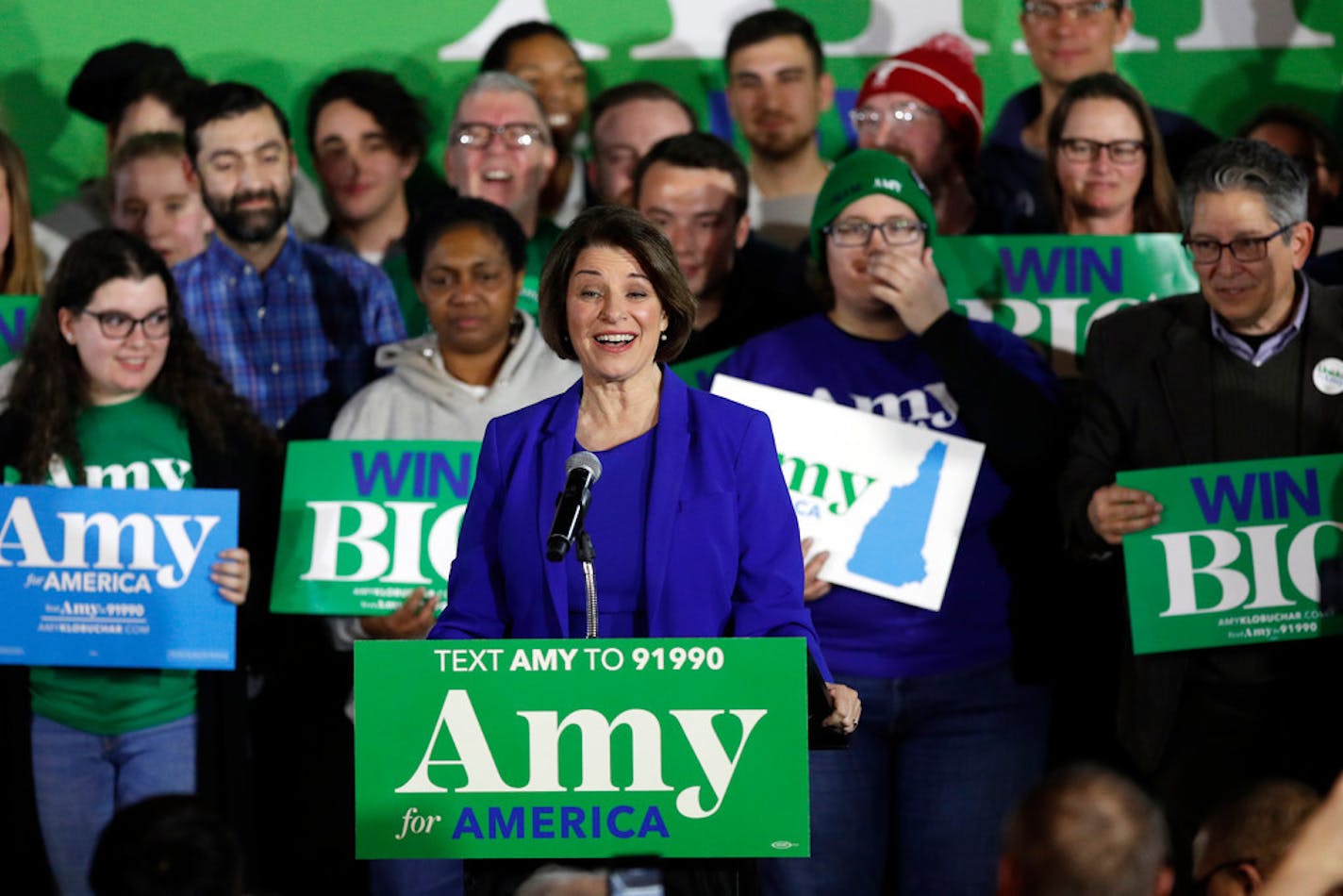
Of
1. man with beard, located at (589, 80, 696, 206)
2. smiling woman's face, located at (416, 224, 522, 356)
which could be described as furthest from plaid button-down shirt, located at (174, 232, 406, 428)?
man with beard, located at (589, 80, 696, 206)

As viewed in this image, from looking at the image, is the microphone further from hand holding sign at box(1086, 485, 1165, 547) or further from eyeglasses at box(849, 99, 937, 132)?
eyeglasses at box(849, 99, 937, 132)

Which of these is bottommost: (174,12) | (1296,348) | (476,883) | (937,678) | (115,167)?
(476,883)

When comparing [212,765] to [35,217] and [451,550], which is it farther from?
[35,217]

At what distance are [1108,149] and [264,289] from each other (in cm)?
242

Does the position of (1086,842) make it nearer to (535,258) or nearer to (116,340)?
(116,340)

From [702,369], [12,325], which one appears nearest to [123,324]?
[12,325]

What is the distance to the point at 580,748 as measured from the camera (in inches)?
119

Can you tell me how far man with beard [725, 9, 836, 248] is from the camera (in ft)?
19.6

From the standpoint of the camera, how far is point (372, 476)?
4.75 metres

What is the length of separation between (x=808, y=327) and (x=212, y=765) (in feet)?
6.05

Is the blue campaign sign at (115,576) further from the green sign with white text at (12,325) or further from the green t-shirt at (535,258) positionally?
the green t-shirt at (535,258)

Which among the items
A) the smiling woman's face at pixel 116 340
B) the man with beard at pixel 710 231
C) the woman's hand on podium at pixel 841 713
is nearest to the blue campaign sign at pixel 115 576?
the smiling woman's face at pixel 116 340

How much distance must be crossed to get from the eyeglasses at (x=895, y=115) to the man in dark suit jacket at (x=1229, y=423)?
1.32 meters

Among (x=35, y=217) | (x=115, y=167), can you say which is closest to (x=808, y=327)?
(x=115, y=167)
